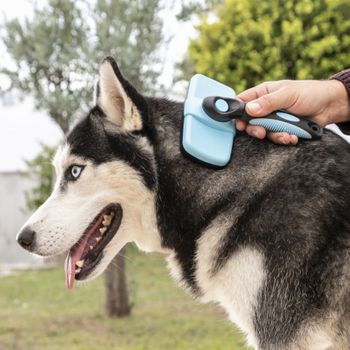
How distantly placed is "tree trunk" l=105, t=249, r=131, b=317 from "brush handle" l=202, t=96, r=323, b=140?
200 inches

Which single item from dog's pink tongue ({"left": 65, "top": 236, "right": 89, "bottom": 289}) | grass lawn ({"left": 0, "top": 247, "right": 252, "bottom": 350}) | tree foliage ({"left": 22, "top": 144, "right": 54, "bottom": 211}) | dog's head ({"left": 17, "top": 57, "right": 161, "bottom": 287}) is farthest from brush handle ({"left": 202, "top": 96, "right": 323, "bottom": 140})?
tree foliage ({"left": 22, "top": 144, "right": 54, "bottom": 211})

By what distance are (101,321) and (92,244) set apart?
481 centimetres

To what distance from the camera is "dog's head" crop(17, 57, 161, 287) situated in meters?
2.57

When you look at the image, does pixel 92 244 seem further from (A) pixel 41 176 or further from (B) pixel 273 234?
(A) pixel 41 176

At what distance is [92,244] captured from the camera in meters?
2.65

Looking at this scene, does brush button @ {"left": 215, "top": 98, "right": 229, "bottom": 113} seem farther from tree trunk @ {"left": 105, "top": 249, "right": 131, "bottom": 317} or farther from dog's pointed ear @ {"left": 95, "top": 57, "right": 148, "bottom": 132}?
tree trunk @ {"left": 105, "top": 249, "right": 131, "bottom": 317}

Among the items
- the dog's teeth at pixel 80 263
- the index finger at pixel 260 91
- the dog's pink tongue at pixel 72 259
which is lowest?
the dog's teeth at pixel 80 263

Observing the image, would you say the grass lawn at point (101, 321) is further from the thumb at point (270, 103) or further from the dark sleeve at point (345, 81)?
the thumb at point (270, 103)

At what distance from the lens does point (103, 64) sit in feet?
8.21

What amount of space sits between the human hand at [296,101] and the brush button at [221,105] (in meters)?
0.08

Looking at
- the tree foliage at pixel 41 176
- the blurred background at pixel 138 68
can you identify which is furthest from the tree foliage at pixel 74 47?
the tree foliage at pixel 41 176

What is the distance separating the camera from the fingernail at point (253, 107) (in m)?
2.40

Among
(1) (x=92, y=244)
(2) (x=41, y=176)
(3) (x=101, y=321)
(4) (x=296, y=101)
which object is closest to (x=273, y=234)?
(4) (x=296, y=101)

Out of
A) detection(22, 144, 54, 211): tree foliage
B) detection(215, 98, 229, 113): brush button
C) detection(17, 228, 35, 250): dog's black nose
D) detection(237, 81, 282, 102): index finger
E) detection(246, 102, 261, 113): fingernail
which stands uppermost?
detection(215, 98, 229, 113): brush button
